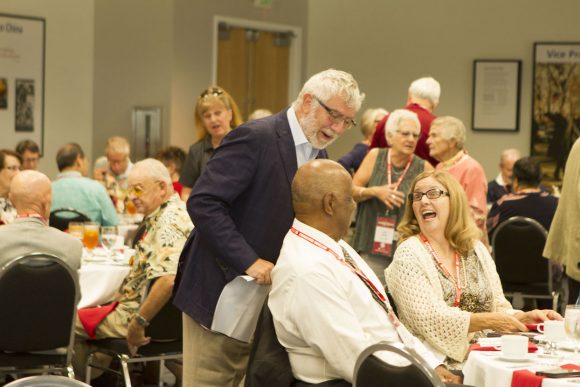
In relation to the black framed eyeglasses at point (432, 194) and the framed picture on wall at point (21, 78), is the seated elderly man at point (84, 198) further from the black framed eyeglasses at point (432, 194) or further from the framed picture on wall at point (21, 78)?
the black framed eyeglasses at point (432, 194)

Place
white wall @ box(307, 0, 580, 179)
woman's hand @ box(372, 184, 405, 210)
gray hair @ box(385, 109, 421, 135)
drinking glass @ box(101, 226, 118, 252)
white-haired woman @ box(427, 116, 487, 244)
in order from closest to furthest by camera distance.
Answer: woman's hand @ box(372, 184, 405, 210)
drinking glass @ box(101, 226, 118, 252)
gray hair @ box(385, 109, 421, 135)
white-haired woman @ box(427, 116, 487, 244)
white wall @ box(307, 0, 580, 179)

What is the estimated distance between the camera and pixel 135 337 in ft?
15.7

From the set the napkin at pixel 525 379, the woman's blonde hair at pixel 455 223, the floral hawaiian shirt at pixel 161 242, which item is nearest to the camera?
the napkin at pixel 525 379

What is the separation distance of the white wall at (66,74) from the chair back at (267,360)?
23.2ft

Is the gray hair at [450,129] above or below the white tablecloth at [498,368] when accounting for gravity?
above

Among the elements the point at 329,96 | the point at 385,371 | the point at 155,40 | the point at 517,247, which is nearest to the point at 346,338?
the point at 385,371

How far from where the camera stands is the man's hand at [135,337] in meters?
4.74

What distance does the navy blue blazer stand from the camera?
3.42m

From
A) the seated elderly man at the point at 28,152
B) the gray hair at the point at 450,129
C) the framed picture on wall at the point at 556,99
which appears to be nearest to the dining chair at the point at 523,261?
the gray hair at the point at 450,129

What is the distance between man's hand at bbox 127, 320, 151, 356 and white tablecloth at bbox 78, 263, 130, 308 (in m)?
0.64

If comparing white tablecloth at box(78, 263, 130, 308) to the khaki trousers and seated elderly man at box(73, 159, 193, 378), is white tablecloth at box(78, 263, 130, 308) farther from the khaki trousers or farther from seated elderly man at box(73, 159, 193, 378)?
the khaki trousers

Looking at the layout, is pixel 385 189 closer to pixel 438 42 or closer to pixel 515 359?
pixel 515 359

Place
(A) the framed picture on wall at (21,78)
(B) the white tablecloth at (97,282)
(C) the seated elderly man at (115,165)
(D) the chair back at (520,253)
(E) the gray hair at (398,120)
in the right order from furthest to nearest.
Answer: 1. (A) the framed picture on wall at (21,78)
2. (C) the seated elderly man at (115,165)
3. (D) the chair back at (520,253)
4. (E) the gray hair at (398,120)
5. (B) the white tablecloth at (97,282)

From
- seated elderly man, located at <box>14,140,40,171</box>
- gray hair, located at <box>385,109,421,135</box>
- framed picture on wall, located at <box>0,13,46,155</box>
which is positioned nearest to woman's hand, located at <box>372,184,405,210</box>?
gray hair, located at <box>385,109,421,135</box>
